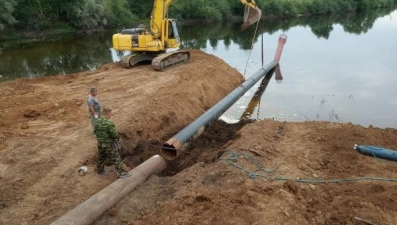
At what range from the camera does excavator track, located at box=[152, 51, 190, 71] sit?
1691cm

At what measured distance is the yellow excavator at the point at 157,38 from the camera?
17016 mm

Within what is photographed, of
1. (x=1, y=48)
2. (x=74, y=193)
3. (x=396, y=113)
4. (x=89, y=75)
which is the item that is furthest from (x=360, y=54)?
(x=1, y=48)

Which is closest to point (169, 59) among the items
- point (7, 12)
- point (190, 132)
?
point (190, 132)

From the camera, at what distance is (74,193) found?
24.4 ft

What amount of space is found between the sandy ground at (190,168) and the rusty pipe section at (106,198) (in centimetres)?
18

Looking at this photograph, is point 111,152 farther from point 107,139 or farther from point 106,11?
point 106,11

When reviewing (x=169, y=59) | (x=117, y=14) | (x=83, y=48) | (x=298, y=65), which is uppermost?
(x=169, y=59)

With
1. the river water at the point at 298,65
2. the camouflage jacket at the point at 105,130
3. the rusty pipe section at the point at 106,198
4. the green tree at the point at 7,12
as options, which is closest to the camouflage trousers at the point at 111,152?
the camouflage jacket at the point at 105,130

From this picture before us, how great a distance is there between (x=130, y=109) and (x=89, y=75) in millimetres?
6321

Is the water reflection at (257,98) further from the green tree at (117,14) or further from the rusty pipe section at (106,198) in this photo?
the green tree at (117,14)

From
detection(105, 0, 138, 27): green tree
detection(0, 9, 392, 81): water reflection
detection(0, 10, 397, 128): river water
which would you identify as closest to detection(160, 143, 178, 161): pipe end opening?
detection(0, 10, 397, 128): river water

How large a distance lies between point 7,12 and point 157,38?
21395 mm

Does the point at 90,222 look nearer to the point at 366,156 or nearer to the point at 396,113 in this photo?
the point at 366,156

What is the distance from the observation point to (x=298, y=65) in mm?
23094
